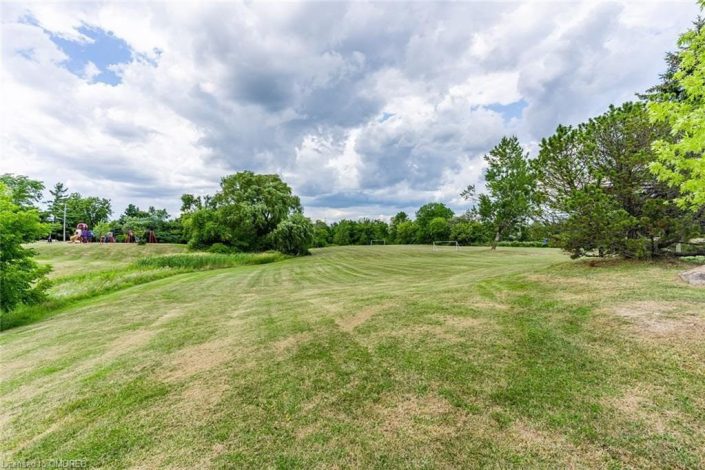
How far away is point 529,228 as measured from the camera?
11.9m

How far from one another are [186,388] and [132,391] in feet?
2.21

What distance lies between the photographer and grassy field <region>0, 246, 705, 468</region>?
8.38 ft

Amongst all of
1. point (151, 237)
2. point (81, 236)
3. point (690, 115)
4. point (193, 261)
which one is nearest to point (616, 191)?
point (690, 115)

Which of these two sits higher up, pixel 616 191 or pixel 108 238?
pixel 616 191

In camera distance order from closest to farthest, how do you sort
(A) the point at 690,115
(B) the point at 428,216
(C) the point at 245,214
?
(A) the point at 690,115
(C) the point at 245,214
(B) the point at 428,216

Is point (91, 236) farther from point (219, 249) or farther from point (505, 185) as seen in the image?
point (505, 185)

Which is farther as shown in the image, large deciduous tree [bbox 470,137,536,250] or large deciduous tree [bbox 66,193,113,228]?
large deciduous tree [bbox 66,193,113,228]

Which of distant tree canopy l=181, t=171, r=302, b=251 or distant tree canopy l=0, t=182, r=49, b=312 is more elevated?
distant tree canopy l=181, t=171, r=302, b=251

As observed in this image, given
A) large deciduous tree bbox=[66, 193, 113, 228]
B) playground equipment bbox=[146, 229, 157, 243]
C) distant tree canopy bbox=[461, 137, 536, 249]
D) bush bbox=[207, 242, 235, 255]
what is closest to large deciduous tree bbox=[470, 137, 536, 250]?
distant tree canopy bbox=[461, 137, 536, 249]

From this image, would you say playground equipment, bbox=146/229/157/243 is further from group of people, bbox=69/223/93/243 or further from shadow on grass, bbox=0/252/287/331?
shadow on grass, bbox=0/252/287/331

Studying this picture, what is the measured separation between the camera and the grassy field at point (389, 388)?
2555mm

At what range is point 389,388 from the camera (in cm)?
352

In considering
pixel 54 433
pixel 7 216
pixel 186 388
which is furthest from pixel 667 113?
pixel 7 216

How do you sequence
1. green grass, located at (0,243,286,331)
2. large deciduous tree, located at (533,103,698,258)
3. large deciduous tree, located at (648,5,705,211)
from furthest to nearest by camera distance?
green grass, located at (0,243,286,331), large deciduous tree, located at (533,103,698,258), large deciduous tree, located at (648,5,705,211)
